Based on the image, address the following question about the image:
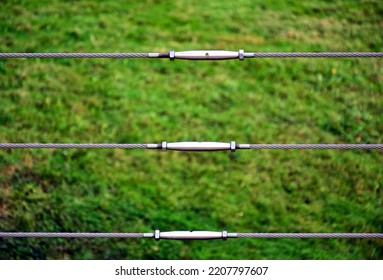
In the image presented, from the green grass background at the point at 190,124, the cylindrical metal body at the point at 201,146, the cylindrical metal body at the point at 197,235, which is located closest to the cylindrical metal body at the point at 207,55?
the cylindrical metal body at the point at 201,146

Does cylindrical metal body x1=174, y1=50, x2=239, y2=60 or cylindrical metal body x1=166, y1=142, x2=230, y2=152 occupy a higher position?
cylindrical metal body x1=174, y1=50, x2=239, y2=60

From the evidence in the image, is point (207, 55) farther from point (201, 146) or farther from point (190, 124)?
point (190, 124)

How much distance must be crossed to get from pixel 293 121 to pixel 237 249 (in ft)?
2.48

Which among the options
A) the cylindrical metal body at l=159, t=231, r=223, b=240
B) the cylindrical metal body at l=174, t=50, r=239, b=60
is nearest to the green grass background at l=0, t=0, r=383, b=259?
the cylindrical metal body at l=159, t=231, r=223, b=240

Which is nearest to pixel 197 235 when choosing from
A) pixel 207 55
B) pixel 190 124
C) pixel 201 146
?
pixel 201 146

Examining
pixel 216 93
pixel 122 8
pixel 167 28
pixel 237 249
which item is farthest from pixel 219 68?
pixel 237 249

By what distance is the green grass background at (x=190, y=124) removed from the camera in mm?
3191

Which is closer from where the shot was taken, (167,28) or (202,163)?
Answer: (202,163)

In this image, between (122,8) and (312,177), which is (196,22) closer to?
(122,8)

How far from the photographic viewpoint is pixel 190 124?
11.4 feet

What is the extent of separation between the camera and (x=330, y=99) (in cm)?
354

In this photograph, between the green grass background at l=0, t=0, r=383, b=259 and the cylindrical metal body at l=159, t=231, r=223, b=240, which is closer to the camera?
the cylindrical metal body at l=159, t=231, r=223, b=240

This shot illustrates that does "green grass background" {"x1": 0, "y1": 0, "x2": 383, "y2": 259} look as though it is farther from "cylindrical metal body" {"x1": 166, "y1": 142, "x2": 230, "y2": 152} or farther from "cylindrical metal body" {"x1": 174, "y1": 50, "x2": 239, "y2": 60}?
"cylindrical metal body" {"x1": 174, "y1": 50, "x2": 239, "y2": 60}

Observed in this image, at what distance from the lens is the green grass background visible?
319 cm
